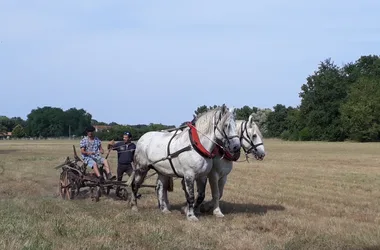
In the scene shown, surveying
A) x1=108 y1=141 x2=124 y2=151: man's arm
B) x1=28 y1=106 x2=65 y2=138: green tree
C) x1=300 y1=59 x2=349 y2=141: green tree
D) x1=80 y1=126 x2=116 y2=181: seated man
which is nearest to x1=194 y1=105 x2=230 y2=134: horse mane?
x1=108 y1=141 x2=124 y2=151: man's arm

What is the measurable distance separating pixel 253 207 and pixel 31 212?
503 cm

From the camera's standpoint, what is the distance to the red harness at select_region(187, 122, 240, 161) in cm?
1028

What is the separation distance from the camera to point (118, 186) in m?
13.7

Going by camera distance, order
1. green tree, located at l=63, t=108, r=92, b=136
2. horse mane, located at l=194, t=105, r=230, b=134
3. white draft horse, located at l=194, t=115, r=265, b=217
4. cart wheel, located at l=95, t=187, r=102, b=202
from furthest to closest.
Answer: green tree, located at l=63, t=108, r=92, b=136 → cart wheel, located at l=95, t=187, r=102, b=202 → white draft horse, located at l=194, t=115, r=265, b=217 → horse mane, located at l=194, t=105, r=230, b=134

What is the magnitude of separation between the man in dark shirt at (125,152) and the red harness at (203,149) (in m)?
3.58

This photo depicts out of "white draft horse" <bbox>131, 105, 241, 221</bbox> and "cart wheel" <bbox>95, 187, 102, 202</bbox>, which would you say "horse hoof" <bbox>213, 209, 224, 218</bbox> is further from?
"cart wheel" <bbox>95, 187, 102, 202</bbox>

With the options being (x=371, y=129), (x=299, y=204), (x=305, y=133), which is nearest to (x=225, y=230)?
(x=299, y=204)

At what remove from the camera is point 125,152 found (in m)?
14.5

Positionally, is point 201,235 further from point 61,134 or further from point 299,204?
point 61,134

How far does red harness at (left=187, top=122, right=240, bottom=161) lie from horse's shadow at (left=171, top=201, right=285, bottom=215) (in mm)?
1322

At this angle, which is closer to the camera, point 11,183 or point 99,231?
point 99,231

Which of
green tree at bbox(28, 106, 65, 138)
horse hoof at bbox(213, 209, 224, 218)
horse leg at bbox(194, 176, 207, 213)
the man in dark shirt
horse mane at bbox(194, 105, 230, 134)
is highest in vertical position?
green tree at bbox(28, 106, 65, 138)

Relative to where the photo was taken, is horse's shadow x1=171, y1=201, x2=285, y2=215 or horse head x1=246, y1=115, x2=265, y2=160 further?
horse's shadow x1=171, y1=201, x2=285, y2=215

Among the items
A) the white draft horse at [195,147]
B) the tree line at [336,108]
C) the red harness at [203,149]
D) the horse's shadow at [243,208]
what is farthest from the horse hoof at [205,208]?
the tree line at [336,108]
